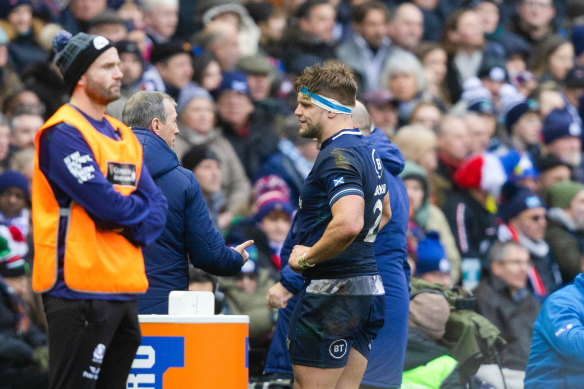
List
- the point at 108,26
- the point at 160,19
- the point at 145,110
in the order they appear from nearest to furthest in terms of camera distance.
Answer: the point at 145,110 → the point at 108,26 → the point at 160,19

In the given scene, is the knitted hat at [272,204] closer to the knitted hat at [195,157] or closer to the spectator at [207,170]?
the spectator at [207,170]

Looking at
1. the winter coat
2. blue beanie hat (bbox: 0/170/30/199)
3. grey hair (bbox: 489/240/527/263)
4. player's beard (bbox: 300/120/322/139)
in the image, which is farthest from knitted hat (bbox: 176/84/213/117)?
player's beard (bbox: 300/120/322/139)

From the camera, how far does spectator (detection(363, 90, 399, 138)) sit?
11742 millimetres

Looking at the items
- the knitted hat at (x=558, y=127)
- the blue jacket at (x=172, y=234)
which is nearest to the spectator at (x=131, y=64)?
the blue jacket at (x=172, y=234)

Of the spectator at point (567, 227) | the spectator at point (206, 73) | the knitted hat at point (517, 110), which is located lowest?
the spectator at point (567, 227)

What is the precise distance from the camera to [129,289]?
472 centimetres

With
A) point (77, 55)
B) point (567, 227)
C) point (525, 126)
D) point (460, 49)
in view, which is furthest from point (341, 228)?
point (460, 49)

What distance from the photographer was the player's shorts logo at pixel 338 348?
5.47 meters

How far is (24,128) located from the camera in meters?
9.73

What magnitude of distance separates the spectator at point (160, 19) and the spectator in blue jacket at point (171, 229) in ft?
19.3

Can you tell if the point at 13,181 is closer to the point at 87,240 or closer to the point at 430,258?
the point at 430,258

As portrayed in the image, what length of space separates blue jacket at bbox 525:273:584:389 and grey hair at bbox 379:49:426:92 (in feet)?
20.9

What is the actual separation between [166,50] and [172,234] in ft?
17.6

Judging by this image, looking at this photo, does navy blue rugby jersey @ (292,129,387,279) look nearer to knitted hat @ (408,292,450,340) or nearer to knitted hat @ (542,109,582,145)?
knitted hat @ (408,292,450,340)
